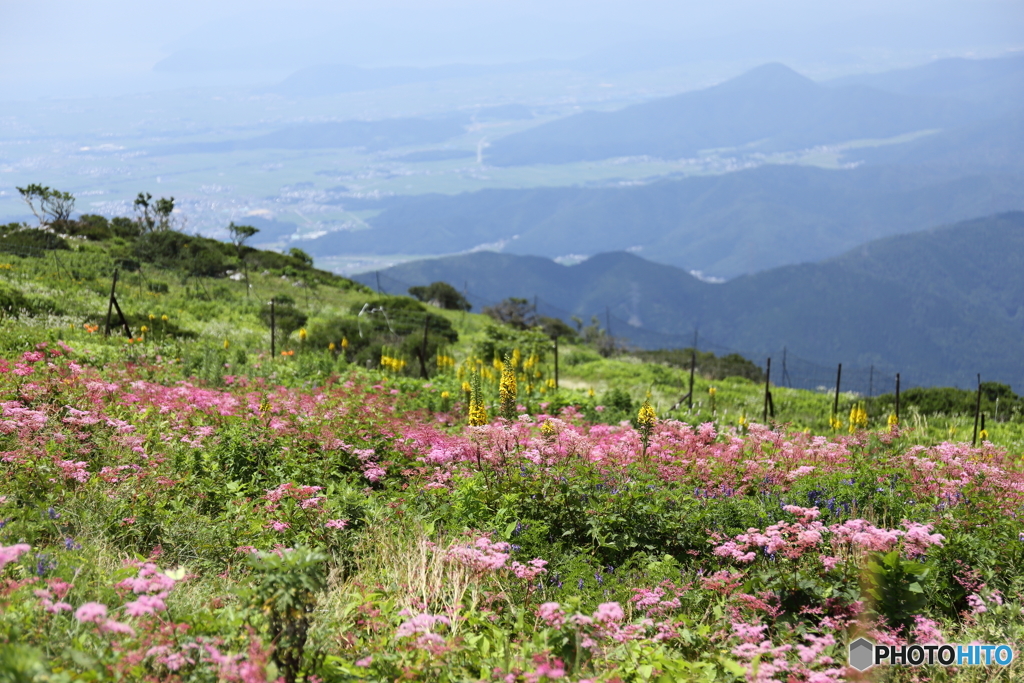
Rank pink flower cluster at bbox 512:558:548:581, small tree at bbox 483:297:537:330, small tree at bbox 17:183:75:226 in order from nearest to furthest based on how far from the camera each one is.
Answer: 1. pink flower cluster at bbox 512:558:548:581
2. small tree at bbox 17:183:75:226
3. small tree at bbox 483:297:537:330

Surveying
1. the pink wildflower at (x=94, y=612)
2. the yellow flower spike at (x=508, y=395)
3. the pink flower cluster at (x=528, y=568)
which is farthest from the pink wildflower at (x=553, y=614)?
the yellow flower spike at (x=508, y=395)

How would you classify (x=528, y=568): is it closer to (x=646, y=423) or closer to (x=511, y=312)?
(x=646, y=423)

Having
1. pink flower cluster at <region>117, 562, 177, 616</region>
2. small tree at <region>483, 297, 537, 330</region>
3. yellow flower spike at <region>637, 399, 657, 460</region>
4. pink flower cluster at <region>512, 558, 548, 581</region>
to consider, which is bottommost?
pink flower cluster at <region>512, 558, 548, 581</region>

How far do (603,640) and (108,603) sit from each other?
255 centimetres

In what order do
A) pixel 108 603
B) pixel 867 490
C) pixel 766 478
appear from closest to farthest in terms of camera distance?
pixel 108 603 < pixel 867 490 < pixel 766 478

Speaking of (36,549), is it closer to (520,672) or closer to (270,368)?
(520,672)

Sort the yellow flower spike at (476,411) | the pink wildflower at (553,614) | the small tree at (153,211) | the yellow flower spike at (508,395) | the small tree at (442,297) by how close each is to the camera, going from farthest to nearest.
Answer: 1. the small tree at (442,297)
2. the small tree at (153,211)
3. the yellow flower spike at (508,395)
4. the yellow flower spike at (476,411)
5. the pink wildflower at (553,614)

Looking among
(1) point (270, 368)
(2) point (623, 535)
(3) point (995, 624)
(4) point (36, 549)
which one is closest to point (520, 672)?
(2) point (623, 535)

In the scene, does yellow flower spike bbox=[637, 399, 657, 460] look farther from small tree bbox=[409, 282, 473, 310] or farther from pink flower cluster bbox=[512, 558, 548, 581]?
small tree bbox=[409, 282, 473, 310]

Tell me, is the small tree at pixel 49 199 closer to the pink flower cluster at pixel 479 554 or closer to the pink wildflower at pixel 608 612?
the pink flower cluster at pixel 479 554

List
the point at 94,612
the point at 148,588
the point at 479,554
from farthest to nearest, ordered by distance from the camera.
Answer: the point at 479,554 → the point at 148,588 → the point at 94,612

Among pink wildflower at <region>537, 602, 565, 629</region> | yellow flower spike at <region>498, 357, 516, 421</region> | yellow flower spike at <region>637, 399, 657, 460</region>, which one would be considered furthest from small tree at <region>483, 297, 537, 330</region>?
pink wildflower at <region>537, 602, 565, 629</region>

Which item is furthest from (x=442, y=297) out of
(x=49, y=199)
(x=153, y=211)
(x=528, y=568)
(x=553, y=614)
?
(x=553, y=614)

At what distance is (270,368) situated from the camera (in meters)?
Result: 12.8
